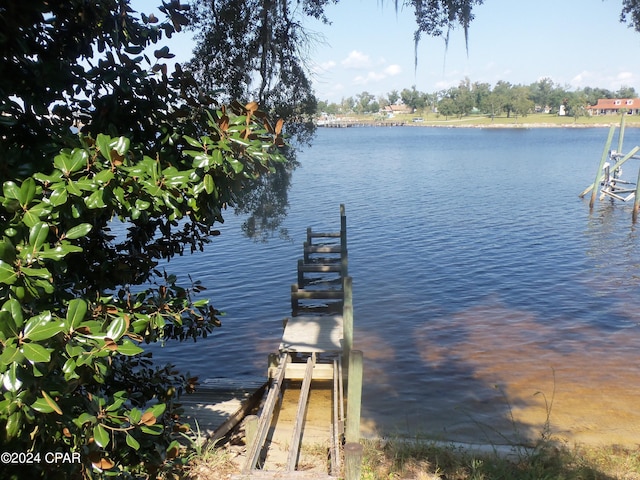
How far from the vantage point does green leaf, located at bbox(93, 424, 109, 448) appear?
304 cm

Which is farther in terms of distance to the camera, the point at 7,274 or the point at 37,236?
the point at 37,236

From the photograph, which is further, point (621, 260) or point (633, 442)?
point (621, 260)

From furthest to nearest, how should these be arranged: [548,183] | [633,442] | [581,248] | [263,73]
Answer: [548,183] < [581,248] < [263,73] < [633,442]

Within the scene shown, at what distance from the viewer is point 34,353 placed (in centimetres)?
243

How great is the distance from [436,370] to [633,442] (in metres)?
4.60

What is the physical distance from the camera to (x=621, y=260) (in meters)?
22.4

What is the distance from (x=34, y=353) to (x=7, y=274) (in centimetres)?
47

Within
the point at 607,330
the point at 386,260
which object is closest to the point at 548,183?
the point at 386,260

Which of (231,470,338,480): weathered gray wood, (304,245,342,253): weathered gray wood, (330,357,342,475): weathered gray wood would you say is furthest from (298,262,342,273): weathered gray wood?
(231,470,338,480): weathered gray wood

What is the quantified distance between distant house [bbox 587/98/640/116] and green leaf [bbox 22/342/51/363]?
163 metres

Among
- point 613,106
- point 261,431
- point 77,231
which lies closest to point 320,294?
point 261,431

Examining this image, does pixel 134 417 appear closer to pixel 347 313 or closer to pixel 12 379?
pixel 12 379

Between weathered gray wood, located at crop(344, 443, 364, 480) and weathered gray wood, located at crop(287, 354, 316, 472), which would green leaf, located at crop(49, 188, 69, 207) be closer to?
weathered gray wood, located at crop(344, 443, 364, 480)

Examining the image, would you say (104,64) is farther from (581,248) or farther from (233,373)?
(581,248)
